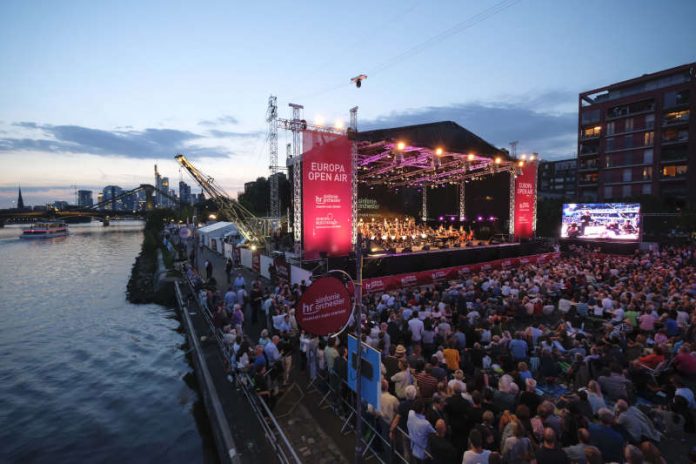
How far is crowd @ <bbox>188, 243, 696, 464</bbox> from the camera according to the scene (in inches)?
186

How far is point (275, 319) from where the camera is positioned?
9.74 m

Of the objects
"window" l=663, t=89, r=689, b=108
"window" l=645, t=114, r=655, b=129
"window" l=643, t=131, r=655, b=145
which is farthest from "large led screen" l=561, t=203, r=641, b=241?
"window" l=663, t=89, r=689, b=108

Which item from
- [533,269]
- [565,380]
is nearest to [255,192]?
[533,269]

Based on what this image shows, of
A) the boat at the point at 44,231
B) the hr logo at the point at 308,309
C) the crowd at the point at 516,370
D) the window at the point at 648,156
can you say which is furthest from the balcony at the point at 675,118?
the boat at the point at 44,231

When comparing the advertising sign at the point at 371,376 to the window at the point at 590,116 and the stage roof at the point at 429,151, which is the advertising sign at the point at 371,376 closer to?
the stage roof at the point at 429,151

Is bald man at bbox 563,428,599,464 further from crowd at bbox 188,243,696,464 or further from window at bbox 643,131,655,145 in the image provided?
window at bbox 643,131,655,145

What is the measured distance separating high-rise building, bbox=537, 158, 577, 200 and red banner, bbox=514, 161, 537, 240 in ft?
207

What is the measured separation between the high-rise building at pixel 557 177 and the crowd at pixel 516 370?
82.8m

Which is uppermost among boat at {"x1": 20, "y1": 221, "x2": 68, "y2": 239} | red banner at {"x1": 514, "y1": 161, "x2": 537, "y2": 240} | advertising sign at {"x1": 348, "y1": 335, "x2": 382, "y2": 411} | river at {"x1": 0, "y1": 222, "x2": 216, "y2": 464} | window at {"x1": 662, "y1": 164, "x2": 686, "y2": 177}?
window at {"x1": 662, "y1": 164, "x2": 686, "y2": 177}

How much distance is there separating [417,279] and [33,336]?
19.9m

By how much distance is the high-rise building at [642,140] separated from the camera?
42156 mm

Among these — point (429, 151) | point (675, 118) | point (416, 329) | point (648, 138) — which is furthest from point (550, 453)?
point (648, 138)

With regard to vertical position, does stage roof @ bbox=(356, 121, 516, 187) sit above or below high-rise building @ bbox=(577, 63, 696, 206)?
below

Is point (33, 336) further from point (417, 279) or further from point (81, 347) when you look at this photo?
point (417, 279)
